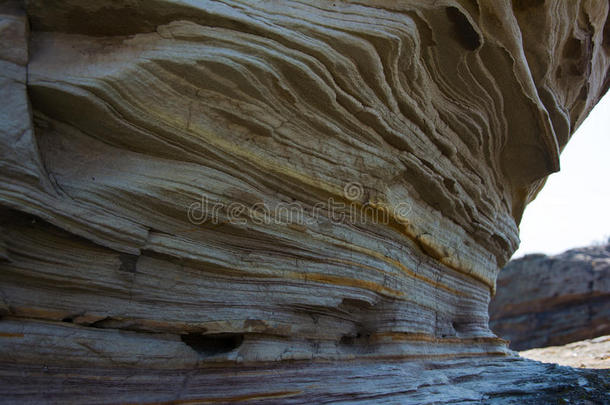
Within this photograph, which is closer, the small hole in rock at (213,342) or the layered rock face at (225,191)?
the layered rock face at (225,191)

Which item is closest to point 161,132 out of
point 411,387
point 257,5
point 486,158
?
point 257,5

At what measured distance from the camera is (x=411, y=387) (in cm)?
440

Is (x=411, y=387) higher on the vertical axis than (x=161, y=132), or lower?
lower

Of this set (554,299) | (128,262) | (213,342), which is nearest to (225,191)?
(128,262)

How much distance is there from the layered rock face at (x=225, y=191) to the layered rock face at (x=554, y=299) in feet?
52.9

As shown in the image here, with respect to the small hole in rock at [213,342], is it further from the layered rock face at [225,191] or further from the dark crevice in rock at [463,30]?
the dark crevice in rock at [463,30]

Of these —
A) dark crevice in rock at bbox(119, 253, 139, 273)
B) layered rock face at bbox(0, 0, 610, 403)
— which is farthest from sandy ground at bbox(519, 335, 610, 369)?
dark crevice in rock at bbox(119, 253, 139, 273)

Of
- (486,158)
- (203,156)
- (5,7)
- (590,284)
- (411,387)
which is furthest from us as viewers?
(590,284)

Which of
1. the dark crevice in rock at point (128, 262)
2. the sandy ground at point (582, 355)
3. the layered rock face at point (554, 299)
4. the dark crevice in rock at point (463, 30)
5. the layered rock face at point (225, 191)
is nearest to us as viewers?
the layered rock face at point (225, 191)

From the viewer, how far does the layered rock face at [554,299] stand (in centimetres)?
1858

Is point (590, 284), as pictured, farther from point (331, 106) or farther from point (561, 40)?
point (331, 106)

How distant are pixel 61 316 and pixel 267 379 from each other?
6.25 ft

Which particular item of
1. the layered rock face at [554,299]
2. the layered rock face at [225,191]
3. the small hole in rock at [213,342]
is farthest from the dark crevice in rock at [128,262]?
the layered rock face at [554,299]

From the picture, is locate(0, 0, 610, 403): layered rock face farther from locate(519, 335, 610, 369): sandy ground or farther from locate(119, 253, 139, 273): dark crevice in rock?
locate(519, 335, 610, 369): sandy ground
